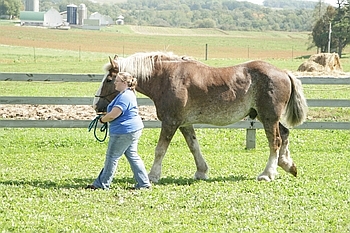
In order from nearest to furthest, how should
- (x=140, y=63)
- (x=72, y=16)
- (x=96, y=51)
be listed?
(x=140, y=63) → (x=96, y=51) → (x=72, y=16)

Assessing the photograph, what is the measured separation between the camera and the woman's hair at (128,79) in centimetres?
837

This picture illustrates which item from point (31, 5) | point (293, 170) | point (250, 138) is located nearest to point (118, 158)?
point (293, 170)

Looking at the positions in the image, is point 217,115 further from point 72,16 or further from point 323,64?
point 72,16

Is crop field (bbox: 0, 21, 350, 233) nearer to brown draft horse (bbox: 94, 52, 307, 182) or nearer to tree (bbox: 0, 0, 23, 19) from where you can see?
brown draft horse (bbox: 94, 52, 307, 182)

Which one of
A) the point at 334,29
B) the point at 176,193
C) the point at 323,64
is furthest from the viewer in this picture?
the point at 334,29

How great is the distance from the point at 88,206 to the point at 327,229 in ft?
9.08

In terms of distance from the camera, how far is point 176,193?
807 cm

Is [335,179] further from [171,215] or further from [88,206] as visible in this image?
[88,206]

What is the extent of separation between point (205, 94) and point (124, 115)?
144 centimetres

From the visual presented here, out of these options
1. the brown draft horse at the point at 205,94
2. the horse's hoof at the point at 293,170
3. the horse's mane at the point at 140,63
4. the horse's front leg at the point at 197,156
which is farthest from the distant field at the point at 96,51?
the horse's hoof at the point at 293,170

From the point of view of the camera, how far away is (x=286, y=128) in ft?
32.0

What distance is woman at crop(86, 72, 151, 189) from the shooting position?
8172 millimetres

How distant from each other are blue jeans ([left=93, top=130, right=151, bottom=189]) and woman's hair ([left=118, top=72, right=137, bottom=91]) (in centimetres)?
65

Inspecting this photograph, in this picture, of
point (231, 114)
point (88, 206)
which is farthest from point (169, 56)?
point (88, 206)
